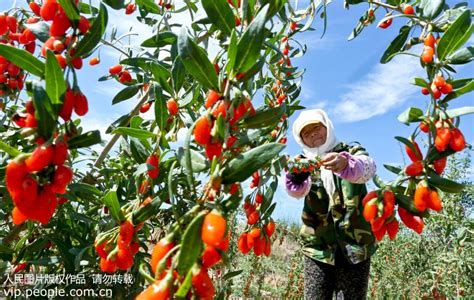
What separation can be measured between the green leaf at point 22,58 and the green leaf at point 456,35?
0.88m

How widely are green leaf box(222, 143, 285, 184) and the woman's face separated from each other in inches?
83.4

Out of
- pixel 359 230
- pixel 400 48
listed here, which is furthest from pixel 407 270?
pixel 400 48

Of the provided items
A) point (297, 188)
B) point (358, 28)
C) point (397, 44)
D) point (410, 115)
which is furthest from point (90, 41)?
point (297, 188)

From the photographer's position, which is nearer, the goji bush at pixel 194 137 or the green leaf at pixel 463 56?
the goji bush at pixel 194 137

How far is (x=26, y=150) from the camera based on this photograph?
97 cm

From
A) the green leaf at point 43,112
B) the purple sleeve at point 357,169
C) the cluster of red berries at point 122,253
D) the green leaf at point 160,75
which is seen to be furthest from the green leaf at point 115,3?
the purple sleeve at point 357,169

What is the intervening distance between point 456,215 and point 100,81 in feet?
11.1

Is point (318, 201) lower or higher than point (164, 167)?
higher

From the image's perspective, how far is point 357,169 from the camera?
219cm

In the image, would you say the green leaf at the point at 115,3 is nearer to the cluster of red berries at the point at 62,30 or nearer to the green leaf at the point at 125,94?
the cluster of red berries at the point at 62,30

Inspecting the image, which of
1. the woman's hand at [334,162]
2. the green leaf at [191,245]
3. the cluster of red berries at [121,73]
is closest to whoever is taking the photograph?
the green leaf at [191,245]

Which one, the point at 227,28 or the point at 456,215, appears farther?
the point at 456,215

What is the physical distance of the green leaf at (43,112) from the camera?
0.69 metres

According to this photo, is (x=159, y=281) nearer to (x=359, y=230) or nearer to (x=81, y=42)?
(x=81, y=42)
